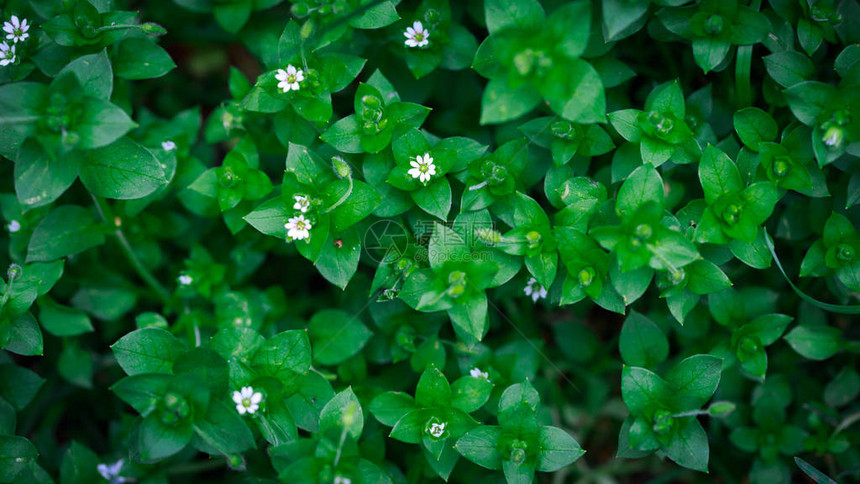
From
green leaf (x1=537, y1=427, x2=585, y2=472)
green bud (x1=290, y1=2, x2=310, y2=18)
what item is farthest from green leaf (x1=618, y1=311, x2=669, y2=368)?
green bud (x1=290, y1=2, x2=310, y2=18)

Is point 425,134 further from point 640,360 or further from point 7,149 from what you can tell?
point 7,149

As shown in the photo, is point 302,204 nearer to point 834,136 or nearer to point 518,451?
point 518,451

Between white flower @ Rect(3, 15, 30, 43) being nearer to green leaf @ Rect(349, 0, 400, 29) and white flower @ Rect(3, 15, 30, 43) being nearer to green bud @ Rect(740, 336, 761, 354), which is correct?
green leaf @ Rect(349, 0, 400, 29)

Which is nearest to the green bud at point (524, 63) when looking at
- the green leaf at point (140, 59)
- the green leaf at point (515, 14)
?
the green leaf at point (515, 14)

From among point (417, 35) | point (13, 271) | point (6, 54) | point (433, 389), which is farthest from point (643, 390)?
point (6, 54)

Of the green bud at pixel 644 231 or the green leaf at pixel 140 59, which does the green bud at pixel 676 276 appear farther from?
the green leaf at pixel 140 59
